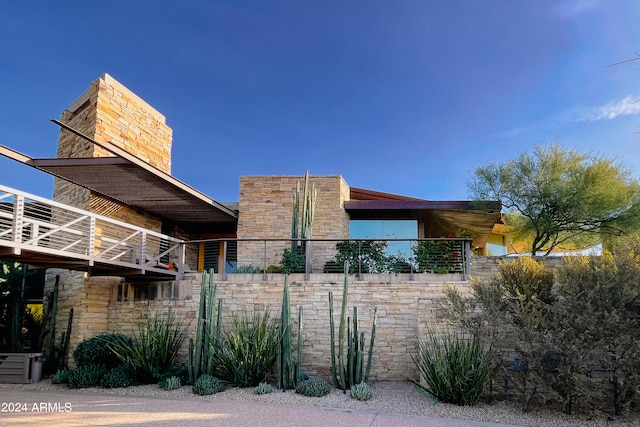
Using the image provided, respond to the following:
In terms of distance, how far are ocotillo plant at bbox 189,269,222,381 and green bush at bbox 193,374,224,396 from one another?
1.27 ft

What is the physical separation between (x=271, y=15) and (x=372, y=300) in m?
7.15

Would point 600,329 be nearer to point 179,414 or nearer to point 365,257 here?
point 365,257

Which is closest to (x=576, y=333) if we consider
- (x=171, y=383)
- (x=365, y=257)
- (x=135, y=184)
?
(x=365, y=257)

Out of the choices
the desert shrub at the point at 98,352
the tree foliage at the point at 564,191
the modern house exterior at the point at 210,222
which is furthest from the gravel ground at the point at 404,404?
the tree foliage at the point at 564,191

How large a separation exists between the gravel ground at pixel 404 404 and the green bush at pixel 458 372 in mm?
190

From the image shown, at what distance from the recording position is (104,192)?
44.0 feet

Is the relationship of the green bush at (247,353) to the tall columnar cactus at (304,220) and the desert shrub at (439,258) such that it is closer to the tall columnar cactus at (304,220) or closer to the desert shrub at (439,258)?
the tall columnar cactus at (304,220)

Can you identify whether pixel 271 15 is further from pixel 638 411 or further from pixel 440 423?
pixel 638 411

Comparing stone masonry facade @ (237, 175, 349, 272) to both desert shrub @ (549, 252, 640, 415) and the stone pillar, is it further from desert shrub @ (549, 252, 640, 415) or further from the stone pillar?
desert shrub @ (549, 252, 640, 415)

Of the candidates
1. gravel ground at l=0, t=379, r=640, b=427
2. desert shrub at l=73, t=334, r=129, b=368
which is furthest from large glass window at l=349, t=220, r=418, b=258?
desert shrub at l=73, t=334, r=129, b=368

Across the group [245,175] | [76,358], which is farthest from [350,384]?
[245,175]

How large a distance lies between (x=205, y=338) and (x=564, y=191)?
1051 centimetres

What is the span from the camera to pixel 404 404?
870 cm

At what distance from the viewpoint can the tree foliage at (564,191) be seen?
13.8 metres
